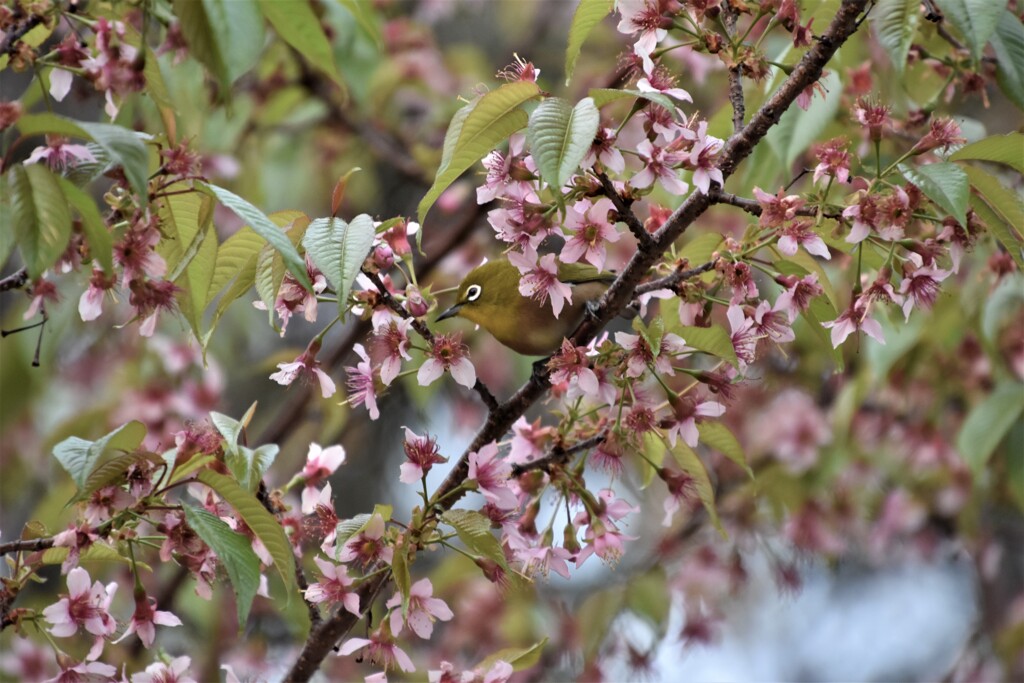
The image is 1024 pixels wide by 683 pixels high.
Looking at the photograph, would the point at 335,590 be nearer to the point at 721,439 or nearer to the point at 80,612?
the point at 80,612

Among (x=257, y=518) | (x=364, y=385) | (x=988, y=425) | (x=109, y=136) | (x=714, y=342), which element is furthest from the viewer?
(x=988, y=425)

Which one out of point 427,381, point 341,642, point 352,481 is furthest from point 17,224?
point 352,481

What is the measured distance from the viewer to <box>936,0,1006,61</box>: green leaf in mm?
1487

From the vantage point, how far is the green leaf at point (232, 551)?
144 centimetres

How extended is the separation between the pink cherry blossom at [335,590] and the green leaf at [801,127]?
1187 mm

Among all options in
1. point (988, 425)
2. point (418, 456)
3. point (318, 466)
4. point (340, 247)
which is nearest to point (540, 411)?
point (988, 425)

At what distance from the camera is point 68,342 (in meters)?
4.71

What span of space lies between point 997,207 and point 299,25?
3.49ft

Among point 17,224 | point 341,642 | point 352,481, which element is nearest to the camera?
point 17,224

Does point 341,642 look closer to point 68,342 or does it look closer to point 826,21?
point 826,21

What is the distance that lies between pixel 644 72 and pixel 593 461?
1.96 feet

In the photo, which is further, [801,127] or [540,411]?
[540,411]

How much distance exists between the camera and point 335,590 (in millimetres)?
1688

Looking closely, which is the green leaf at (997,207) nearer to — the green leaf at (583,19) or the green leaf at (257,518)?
the green leaf at (583,19)
